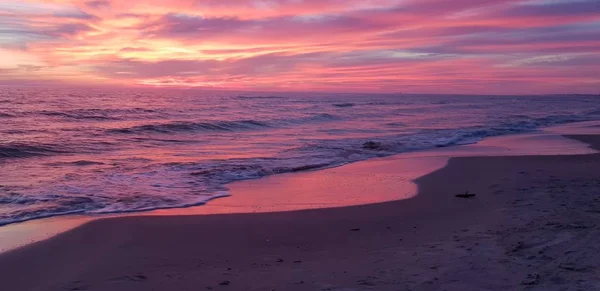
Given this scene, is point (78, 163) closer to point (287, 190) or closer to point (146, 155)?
point (146, 155)

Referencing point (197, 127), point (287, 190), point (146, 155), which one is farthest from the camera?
point (197, 127)

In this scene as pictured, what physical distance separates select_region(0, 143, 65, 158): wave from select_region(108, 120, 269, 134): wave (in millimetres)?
6847

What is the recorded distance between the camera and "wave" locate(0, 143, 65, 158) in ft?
55.6

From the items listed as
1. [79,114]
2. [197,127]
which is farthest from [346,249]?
[79,114]

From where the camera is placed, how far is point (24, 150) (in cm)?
1767

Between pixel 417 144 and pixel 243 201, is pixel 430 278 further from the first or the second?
pixel 417 144

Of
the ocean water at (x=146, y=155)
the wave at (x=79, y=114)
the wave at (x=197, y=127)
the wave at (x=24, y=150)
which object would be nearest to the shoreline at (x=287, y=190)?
the ocean water at (x=146, y=155)

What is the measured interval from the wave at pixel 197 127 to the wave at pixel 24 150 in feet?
22.5

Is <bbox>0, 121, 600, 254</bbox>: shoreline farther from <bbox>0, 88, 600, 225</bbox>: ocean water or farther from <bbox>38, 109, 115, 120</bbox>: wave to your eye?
<bbox>38, 109, 115, 120</bbox>: wave

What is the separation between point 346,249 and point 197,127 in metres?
23.4

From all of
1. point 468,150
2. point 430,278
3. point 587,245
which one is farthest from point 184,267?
point 468,150

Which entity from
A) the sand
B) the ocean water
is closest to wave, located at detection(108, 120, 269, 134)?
the ocean water

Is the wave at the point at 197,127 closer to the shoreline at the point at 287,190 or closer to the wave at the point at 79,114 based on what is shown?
the wave at the point at 79,114

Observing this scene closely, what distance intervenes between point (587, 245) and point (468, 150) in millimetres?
14378
